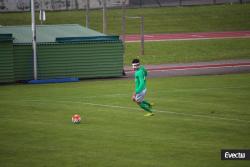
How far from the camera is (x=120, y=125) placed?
2136cm

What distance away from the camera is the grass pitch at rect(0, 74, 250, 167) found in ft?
55.8

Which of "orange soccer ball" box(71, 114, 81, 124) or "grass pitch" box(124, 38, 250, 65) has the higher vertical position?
"orange soccer ball" box(71, 114, 81, 124)

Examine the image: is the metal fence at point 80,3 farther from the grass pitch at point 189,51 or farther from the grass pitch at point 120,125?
the grass pitch at point 120,125

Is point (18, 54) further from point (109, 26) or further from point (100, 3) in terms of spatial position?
point (100, 3)

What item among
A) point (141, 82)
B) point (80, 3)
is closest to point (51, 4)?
point (80, 3)

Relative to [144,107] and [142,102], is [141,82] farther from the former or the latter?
[144,107]

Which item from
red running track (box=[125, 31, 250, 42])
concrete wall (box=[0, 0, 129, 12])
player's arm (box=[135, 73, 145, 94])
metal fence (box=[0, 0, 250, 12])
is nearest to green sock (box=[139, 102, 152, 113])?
player's arm (box=[135, 73, 145, 94])

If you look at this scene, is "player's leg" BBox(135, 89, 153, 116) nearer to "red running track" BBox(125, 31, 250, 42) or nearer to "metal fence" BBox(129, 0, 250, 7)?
"red running track" BBox(125, 31, 250, 42)

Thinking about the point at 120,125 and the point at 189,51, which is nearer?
the point at 120,125

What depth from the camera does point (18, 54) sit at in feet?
107

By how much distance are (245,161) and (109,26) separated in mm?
41173

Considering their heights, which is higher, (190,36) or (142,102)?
(142,102)

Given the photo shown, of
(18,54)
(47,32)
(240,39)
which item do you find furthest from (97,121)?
(240,39)

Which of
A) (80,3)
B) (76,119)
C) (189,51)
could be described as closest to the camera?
(76,119)
